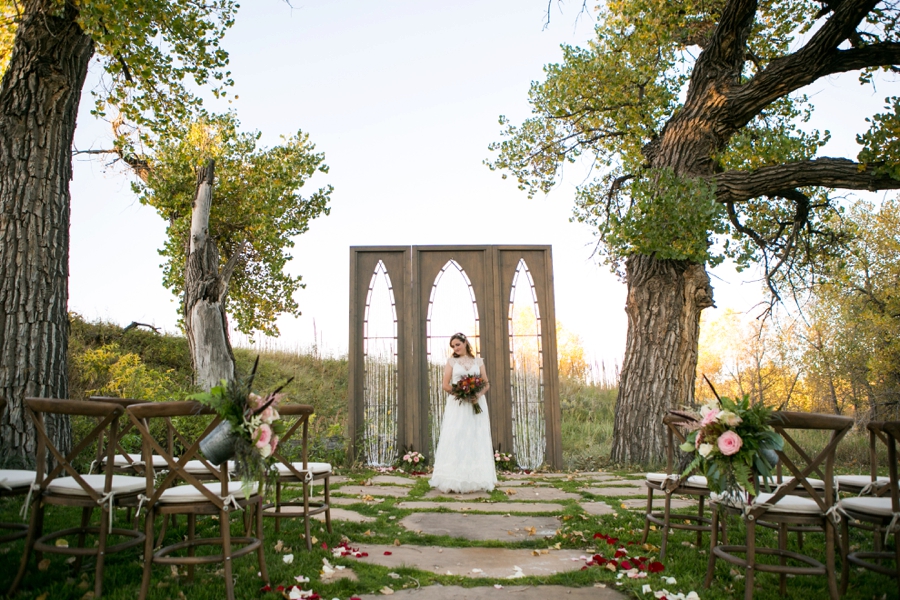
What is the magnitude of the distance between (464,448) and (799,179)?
5136mm

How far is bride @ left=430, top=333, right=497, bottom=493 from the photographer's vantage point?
6.62 meters

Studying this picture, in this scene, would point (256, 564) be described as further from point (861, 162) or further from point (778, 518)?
point (861, 162)

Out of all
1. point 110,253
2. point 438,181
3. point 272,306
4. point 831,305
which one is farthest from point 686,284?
point 110,253

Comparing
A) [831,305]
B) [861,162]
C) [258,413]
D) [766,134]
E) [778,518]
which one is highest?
[766,134]

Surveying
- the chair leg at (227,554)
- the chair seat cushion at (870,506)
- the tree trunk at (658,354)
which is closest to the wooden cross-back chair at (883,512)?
the chair seat cushion at (870,506)

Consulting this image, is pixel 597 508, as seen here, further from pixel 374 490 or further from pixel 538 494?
pixel 374 490

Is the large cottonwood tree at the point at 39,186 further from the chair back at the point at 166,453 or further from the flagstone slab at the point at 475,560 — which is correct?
the flagstone slab at the point at 475,560

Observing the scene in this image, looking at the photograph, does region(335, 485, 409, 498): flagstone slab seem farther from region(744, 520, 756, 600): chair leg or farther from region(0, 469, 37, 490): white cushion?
region(744, 520, 756, 600): chair leg

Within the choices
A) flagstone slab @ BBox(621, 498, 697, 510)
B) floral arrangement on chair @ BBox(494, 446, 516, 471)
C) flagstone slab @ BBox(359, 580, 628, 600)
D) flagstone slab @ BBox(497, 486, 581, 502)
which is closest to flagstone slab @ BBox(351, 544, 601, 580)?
flagstone slab @ BBox(359, 580, 628, 600)

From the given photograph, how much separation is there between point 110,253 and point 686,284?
10721mm

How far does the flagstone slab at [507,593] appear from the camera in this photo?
3051 mm

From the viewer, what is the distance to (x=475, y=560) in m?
3.79

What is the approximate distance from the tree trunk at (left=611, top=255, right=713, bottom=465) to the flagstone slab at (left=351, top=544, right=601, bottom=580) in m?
4.84

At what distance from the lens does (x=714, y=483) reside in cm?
292
